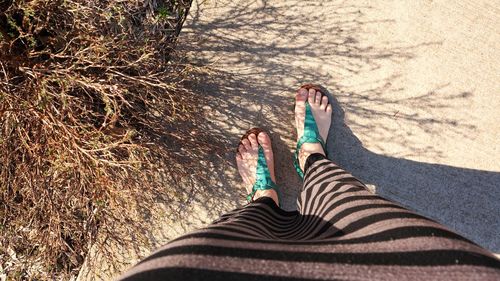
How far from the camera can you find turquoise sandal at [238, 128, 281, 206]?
6.71 feet

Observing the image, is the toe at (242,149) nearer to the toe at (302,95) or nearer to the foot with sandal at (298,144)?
the foot with sandal at (298,144)

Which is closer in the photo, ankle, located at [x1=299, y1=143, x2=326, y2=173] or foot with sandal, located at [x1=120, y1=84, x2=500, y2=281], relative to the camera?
foot with sandal, located at [x1=120, y1=84, x2=500, y2=281]

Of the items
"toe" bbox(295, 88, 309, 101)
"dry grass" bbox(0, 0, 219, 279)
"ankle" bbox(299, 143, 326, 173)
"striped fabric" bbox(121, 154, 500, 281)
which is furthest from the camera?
"toe" bbox(295, 88, 309, 101)

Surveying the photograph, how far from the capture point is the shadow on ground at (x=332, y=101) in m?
2.08

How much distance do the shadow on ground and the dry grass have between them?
192 mm

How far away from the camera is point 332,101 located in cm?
216

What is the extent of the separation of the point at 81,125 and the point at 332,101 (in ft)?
4.29

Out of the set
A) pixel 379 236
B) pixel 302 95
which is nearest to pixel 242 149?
pixel 302 95

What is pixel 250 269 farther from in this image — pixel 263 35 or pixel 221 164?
pixel 263 35

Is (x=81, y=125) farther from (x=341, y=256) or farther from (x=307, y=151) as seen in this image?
(x=341, y=256)

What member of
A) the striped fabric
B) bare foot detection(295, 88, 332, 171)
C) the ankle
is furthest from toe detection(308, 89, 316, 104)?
the striped fabric

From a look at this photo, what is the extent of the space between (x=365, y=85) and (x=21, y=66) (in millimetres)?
1717

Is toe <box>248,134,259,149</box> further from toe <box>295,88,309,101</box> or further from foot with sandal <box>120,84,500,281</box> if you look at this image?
foot with sandal <box>120,84,500,281</box>

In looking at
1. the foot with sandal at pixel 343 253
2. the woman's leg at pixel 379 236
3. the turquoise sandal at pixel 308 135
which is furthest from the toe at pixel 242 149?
the foot with sandal at pixel 343 253
